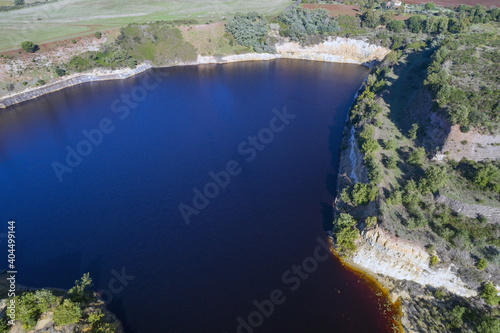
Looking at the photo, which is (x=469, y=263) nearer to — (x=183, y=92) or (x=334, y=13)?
(x=183, y=92)

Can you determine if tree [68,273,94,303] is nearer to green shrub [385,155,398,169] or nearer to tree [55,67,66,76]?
green shrub [385,155,398,169]

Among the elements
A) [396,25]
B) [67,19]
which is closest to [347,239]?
[396,25]

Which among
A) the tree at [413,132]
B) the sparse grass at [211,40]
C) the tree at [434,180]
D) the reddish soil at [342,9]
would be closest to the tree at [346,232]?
the tree at [434,180]

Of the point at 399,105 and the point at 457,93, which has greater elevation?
the point at 457,93

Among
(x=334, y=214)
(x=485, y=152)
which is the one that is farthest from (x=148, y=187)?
(x=485, y=152)

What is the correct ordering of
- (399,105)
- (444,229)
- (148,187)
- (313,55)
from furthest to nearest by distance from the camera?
(313,55) < (399,105) < (148,187) < (444,229)

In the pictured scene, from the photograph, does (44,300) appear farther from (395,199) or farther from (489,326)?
(489,326)
